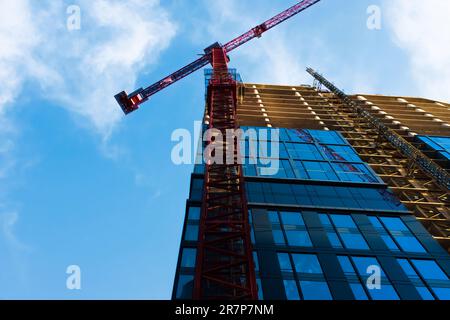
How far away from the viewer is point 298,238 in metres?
28.3

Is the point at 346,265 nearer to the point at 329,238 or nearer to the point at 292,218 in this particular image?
the point at 329,238

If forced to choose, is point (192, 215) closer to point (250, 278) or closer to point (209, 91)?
point (209, 91)

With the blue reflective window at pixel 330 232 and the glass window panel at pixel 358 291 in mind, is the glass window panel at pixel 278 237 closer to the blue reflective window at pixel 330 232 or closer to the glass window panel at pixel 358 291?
the blue reflective window at pixel 330 232

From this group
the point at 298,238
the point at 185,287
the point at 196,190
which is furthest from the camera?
the point at 196,190

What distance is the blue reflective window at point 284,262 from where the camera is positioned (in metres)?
25.2

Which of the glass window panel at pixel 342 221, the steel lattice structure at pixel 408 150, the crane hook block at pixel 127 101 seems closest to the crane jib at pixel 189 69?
the crane hook block at pixel 127 101

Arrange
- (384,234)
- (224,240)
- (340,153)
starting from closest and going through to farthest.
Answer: (224,240) → (384,234) → (340,153)

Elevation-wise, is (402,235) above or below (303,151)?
below

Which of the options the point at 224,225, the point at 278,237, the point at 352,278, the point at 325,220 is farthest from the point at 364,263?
the point at 224,225

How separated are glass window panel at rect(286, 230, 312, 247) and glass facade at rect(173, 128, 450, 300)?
70 mm

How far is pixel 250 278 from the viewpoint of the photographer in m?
16.6

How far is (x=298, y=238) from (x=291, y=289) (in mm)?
5378
